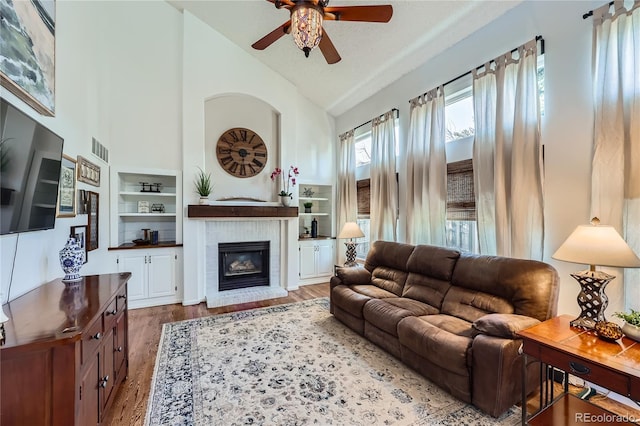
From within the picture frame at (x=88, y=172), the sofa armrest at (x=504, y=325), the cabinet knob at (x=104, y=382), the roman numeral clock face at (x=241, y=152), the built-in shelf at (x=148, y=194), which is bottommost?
the cabinet knob at (x=104, y=382)

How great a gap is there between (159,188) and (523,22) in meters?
5.33

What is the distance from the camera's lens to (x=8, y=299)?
1.63 meters

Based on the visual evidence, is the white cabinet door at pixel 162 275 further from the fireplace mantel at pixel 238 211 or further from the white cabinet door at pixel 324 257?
the white cabinet door at pixel 324 257

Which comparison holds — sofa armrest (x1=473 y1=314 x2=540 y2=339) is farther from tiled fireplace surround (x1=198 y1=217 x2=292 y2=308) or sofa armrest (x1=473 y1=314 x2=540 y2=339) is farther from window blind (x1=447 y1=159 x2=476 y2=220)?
tiled fireplace surround (x1=198 y1=217 x2=292 y2=308)

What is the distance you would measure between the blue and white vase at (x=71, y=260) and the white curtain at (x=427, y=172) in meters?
3.58

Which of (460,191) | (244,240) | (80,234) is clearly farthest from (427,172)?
(80,234)

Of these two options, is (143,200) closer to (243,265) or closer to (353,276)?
(243,265)

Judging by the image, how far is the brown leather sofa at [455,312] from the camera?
1.90 metres

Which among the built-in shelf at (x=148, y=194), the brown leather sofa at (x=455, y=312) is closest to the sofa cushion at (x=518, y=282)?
the brown leather sofa at (x=455, y=312)

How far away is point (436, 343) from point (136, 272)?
416 centimetres

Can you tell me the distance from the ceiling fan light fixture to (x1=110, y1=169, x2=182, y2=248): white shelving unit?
10.8ft

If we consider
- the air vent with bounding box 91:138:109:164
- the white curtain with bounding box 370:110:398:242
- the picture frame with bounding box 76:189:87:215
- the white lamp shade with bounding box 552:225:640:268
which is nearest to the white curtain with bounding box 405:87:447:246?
the white curtain with bounding box 370:110:398:242

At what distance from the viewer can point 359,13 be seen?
7.36 feet

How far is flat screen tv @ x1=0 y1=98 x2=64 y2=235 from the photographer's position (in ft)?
4.72
